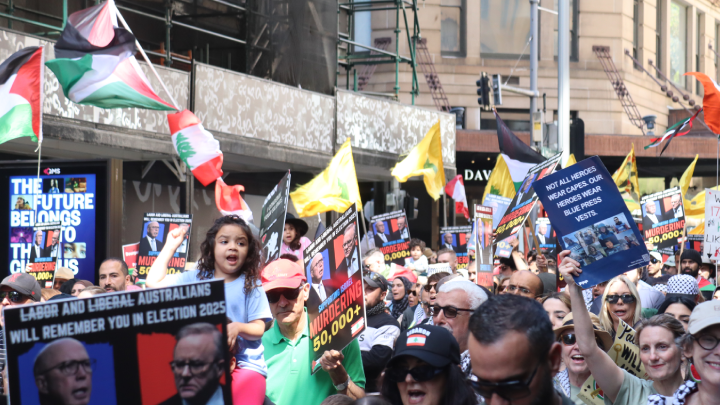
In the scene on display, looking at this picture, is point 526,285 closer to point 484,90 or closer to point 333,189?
point 333,189

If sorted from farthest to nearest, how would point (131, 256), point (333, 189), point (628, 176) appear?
point (628, 176) < point (333, 189) < point (131, 256)

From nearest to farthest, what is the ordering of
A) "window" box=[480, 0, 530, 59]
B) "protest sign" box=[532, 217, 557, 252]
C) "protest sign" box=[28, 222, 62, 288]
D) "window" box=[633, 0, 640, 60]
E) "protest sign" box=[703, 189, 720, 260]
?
"protest sign" box=[703, 189, 720, 260] → "protest sign" box=[28, 222, 62, 288] → "protest sign" box=[532, 217, 557, 252] → "window" box=[480, 0, 530, 59] → "window" box=[633, 0, 640, 60]

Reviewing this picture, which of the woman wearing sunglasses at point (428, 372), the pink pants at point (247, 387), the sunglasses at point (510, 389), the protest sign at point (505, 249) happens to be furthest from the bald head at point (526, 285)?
the sunglasses at point (510, 389)

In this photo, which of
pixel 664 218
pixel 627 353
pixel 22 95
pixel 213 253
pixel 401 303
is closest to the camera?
pixel 213 253

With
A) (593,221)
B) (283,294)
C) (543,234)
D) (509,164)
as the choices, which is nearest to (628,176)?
(543,234)

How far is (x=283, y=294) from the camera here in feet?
16.7

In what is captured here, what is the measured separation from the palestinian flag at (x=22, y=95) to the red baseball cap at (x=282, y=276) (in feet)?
19.2

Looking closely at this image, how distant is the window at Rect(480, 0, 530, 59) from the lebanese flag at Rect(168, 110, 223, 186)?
19.7m

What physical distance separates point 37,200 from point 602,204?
739cm

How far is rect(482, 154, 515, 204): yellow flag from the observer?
580 inches

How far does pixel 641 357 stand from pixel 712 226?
5562 millimetres

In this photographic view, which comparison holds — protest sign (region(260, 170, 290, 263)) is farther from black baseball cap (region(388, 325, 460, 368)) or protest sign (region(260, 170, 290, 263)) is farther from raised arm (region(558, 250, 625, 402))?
black baseball cap (region(388, 325, 460, 368))

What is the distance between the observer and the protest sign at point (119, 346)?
2.71 metres

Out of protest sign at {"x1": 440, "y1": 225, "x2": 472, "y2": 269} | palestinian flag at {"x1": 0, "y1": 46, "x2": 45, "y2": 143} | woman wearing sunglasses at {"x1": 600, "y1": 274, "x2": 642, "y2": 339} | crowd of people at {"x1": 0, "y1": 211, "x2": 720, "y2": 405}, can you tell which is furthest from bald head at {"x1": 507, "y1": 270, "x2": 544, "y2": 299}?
protest sign at {"x1": 440, "y1": 225, "x2": 472, "y2": 269}
